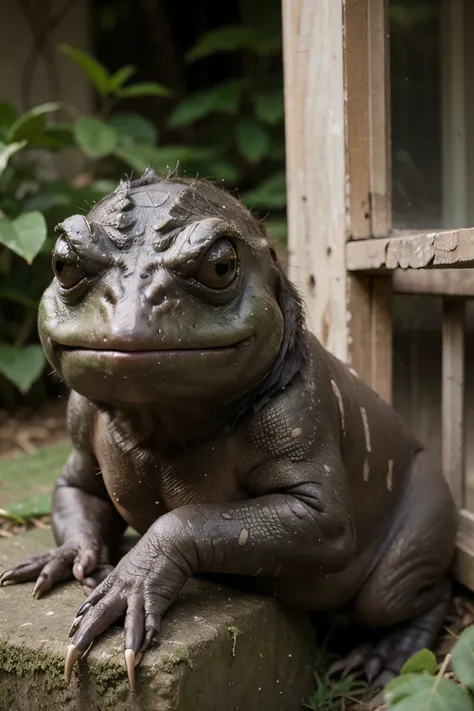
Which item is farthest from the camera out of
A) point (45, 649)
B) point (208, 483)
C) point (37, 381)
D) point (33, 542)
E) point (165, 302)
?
point (37, 381)

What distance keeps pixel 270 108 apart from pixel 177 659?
545 centimetres

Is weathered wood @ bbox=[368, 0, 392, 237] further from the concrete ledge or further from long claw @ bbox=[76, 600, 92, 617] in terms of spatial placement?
long claw @ bbox=[76, 600, 92, 617]

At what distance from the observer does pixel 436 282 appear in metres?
2.52

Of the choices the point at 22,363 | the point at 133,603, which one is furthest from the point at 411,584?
the point at 22,363

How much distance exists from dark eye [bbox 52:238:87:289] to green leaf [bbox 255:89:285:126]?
16.2 ft

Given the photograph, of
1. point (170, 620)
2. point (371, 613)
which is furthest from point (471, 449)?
point (170, 620)

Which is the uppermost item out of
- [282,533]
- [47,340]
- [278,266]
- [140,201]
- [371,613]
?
[140,201]

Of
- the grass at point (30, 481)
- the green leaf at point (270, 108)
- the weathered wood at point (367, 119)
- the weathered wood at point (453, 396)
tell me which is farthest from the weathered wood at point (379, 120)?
the green leaf at point (270, 108)

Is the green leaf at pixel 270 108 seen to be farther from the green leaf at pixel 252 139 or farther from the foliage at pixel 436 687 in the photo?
the foliage at pixel 436 687

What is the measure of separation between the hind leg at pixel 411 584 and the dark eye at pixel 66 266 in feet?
3.99

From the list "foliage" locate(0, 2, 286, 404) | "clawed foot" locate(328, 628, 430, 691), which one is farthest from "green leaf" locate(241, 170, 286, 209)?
"clawed foot" locate(328, 628, 430, 691)

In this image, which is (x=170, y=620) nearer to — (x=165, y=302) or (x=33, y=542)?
(x=165, y=302)

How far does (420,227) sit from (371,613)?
1380mm

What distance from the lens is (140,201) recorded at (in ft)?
6.15
